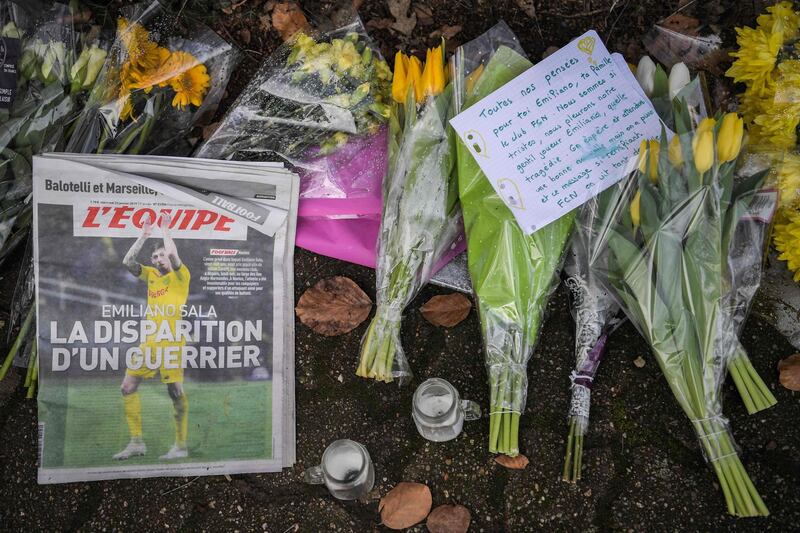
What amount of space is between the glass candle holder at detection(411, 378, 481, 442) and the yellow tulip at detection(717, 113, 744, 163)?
2.41ft

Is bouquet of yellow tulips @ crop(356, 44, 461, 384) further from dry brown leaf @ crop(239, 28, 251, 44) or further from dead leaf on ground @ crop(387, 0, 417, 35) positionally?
dry brown leaf @ crop(239, 28, 251, 44)

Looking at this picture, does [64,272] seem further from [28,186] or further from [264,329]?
[264,329]

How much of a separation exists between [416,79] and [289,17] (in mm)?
484

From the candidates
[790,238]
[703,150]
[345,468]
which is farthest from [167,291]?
[790,238]

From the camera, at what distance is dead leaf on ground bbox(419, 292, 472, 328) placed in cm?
152

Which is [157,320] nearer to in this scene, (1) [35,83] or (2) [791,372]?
(1) [35,83]

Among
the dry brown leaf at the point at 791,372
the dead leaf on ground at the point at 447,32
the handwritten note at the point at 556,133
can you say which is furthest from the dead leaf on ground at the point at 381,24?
the dry brown leaf at the point at 791,372

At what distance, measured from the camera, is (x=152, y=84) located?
4.71 feet

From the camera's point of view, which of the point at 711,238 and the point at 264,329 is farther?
the point at 264,329

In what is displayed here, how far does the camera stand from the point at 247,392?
1.51m

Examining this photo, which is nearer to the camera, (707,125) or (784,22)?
(707,125)

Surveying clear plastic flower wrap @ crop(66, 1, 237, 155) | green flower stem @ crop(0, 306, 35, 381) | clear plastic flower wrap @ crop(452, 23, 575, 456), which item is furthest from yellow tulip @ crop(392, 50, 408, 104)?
green flower stem @ crop(0, 306, 35, 381)

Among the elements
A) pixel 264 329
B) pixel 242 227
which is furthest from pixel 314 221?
pixel 264 329

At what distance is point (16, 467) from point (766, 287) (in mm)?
1834
